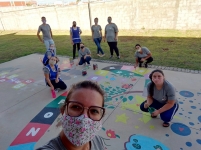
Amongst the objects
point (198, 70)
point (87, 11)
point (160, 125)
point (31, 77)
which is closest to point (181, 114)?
point (160, 125)

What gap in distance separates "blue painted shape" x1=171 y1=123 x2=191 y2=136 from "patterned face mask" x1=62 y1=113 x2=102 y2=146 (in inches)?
76.8

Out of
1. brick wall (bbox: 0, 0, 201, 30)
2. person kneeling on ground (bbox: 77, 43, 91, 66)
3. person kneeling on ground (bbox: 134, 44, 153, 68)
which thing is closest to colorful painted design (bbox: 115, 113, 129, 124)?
person kneeling on ground (bbox: 134, 44, 153, 68)

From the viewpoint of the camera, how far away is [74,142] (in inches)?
39.3

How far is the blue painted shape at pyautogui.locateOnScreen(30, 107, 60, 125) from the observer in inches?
114

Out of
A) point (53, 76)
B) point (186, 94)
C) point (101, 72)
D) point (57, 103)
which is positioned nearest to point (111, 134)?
point (57, 103)

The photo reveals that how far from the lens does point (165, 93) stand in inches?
95.1

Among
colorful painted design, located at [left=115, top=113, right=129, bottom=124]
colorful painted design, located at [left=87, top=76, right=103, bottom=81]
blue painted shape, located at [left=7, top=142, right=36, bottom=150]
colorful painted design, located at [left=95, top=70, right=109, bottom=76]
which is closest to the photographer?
blue painted shape, located at [left=7, top=142, right=36, bottom=150]

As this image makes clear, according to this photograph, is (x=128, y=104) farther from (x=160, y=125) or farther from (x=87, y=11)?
(x=87, y=11)

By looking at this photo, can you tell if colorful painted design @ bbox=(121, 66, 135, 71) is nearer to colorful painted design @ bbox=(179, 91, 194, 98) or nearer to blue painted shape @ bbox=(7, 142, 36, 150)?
colorful painted design @ bbox=(179, 91, 194, 98)

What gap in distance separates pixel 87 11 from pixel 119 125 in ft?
38.9

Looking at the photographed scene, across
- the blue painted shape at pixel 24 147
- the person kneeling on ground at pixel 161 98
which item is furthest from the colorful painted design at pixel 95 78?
the blue painted shape at pixel 24 147

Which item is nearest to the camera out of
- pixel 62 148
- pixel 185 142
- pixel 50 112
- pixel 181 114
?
pixel 62 148

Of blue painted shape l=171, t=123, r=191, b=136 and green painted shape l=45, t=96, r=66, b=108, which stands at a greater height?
green painted shape l=45, t=96, r=66, b=108

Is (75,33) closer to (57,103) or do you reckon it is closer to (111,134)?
(57,103)
